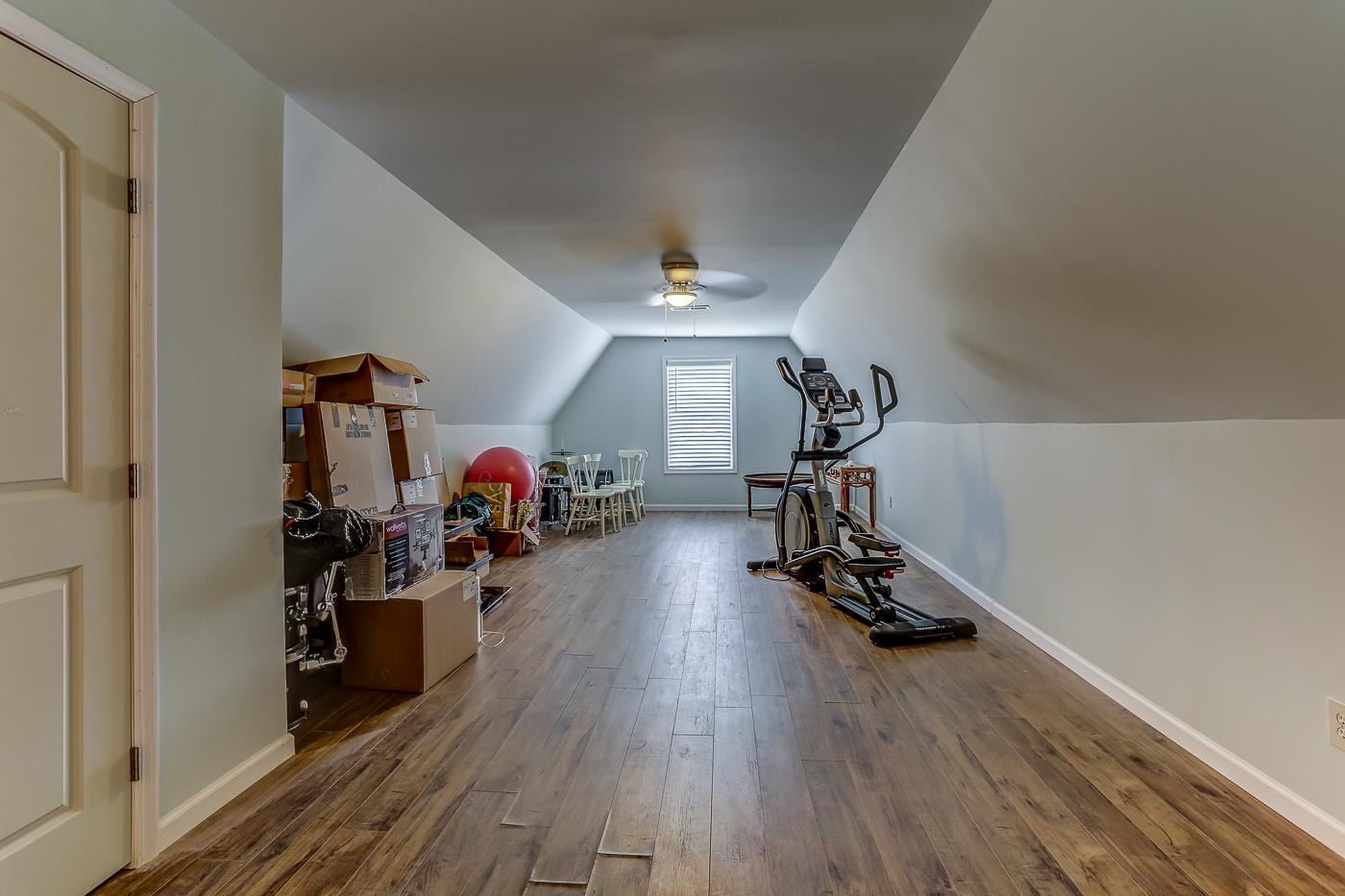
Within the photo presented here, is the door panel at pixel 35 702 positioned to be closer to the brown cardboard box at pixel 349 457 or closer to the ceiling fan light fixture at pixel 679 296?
the brown cardboard box at pixel 349 457

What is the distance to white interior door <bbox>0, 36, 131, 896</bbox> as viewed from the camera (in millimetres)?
1438

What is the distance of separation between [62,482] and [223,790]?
105cm

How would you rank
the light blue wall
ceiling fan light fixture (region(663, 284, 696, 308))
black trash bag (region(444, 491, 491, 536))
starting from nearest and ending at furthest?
ceiling fan light fixture (region(663, 284, 696, 308))
black trash bag (region(444, 491, 491, 536))
the light blue wall

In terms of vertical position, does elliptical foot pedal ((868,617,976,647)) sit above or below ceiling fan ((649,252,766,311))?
below

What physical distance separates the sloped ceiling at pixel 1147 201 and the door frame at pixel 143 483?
2.29 m

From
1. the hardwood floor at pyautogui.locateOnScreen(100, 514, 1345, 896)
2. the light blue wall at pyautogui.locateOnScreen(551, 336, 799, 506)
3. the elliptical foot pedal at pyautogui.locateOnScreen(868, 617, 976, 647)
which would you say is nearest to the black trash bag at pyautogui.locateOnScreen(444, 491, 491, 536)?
the hardwood floor at pyautogui.locateOnScreen(100, 514, 1345, 896)

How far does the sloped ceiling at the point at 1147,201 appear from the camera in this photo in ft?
4.21

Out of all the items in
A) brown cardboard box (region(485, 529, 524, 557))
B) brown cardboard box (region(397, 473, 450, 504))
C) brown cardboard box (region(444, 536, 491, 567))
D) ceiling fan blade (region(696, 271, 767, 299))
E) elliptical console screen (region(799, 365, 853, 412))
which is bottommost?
brown cardboard box (region(485, 529, 524, 557))

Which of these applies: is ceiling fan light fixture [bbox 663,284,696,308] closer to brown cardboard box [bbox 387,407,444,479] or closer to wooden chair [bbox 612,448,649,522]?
brown cardboard box [bbox 387,407,444,479]

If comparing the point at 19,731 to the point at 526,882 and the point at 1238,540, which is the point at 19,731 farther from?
the point at 1238,540

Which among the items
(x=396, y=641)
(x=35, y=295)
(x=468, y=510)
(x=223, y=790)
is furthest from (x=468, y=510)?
(x=35, y=295)

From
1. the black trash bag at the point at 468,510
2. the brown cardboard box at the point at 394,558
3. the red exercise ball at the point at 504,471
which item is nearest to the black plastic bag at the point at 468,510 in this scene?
the black trash bag at the point at 468,510

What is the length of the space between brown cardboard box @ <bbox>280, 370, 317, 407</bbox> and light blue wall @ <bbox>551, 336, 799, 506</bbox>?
5.42 meters

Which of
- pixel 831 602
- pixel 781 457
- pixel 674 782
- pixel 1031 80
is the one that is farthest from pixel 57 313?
pixel 781 457
